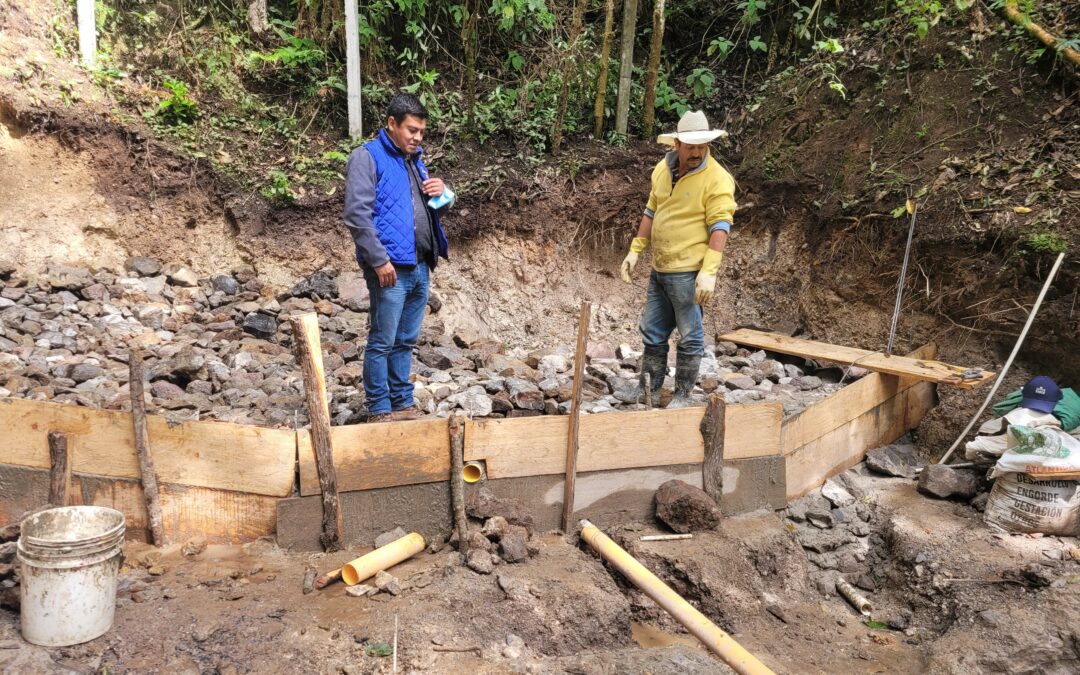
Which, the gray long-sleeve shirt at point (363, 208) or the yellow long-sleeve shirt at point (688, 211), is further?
the yellow long-sleeve shirt at point (688, 211)

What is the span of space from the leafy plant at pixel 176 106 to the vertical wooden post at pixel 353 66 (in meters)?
1.48

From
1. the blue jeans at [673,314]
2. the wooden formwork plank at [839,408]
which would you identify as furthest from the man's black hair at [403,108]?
the wooden formwork plank at [839,408]

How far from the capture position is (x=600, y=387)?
16.6ft

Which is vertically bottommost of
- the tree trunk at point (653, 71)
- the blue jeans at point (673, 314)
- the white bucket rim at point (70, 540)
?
the white bucket rim at point (70, 540)

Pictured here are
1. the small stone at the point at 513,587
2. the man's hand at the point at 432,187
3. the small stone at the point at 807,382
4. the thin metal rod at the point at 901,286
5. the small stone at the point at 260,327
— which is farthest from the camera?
the small stone at the point at 260,327

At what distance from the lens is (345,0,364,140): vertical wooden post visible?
267 inches

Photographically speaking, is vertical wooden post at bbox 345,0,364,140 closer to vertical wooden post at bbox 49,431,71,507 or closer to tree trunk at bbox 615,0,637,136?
tree trunk at bbox 615,0,637,136

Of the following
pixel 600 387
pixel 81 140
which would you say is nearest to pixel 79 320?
pixel 81 140

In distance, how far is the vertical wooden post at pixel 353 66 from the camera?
6.77 meters

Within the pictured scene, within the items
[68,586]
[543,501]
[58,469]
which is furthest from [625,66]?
[68,586]

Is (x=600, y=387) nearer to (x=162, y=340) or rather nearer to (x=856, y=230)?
(x=856, y=230)

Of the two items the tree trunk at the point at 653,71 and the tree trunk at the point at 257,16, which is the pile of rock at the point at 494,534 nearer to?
the tree trunk at the point at 653,71

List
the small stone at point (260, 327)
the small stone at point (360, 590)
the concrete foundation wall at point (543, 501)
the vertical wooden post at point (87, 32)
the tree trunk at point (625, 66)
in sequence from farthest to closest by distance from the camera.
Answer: the tree trunk at point (625, 66), the vertical wooden post at point (87, 32), the small stone at point (260, 327), the concrete foundation wall at point (543, 501), the small stone at point (360, 590)

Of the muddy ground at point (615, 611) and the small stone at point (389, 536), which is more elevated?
the small stone at point (389, 536)
